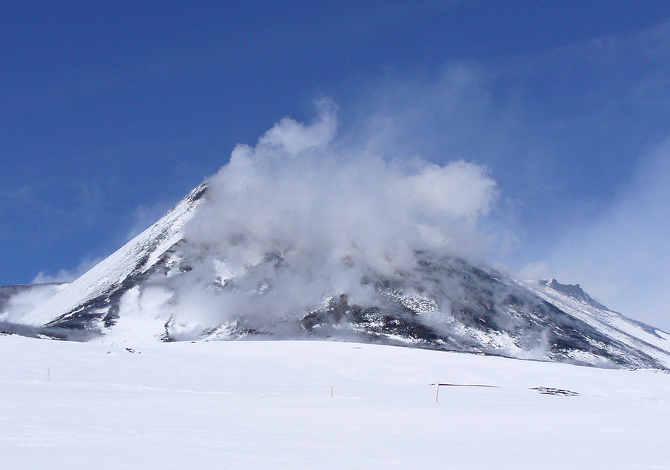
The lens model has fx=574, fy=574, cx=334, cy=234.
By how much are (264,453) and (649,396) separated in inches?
2229

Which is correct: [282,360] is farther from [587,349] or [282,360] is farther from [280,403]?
[587,349]

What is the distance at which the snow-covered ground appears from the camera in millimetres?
18578

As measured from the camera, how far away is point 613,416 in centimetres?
3641

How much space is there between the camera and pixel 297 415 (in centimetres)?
3117

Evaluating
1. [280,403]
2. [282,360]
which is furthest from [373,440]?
[282,360]

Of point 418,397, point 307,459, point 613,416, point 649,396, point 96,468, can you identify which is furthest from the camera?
point 649,396

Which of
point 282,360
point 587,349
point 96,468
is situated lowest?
point 96,468

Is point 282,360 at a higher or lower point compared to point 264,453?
higher

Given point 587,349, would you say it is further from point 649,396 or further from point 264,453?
point 264,453

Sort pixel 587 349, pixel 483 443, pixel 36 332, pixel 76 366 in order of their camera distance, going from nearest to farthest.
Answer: pixel 483 443
pixel 76 366
pixel 36 332
pixel 587 349

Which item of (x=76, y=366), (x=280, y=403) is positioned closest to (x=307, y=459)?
(x=280, y=403)

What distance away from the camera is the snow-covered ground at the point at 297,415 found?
18.6m

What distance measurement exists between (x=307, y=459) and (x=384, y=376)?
47.9 meters

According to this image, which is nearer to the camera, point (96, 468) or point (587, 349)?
point (96, 468)
